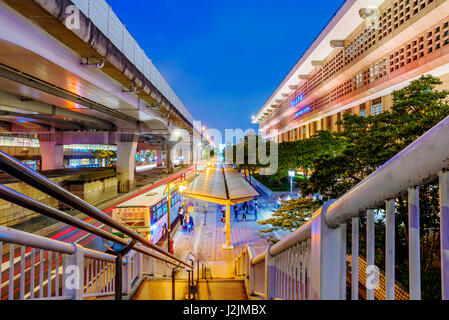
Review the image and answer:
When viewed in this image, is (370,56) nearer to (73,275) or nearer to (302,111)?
(302,111)

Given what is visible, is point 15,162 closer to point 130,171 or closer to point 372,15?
point 130,171

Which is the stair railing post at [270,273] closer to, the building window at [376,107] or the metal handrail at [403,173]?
the metal handrail at [403,173]

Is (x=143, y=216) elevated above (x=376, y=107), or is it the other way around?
(x=376, y=107)

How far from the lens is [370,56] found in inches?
878

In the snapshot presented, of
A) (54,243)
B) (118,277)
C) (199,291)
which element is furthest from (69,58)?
(199,291)

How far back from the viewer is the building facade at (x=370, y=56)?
1650cm

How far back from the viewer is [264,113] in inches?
3130

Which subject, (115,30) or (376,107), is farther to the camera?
(376,107)

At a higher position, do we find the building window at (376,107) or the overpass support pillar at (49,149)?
the building window at (376,107)

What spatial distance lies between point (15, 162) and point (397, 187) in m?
2.54

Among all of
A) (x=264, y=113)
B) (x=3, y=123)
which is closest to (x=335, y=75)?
(x=3, y=123)

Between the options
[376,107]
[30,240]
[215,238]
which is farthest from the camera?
[376,107]

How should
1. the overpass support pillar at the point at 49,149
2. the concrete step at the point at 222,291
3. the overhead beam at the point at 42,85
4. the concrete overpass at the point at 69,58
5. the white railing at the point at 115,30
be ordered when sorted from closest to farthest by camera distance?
the concrete overpass at the point at 69,58 → the concrete step at the point at 222,291 → the white railing at the point at 115,30 → the overhead beam at the point at 42,85 → the overpass support pillar at the point at 49,149

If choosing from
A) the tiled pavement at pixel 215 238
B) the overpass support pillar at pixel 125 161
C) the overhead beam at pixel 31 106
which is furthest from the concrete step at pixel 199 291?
the overpass support pillar at pixel 125 161
